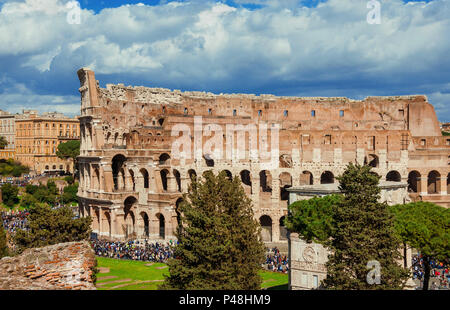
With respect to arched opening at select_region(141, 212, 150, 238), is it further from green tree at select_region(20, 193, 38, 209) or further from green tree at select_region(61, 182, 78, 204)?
green tree at select_region(61, 182, 78, 204)

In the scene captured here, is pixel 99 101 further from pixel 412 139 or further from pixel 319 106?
pixel 412 139

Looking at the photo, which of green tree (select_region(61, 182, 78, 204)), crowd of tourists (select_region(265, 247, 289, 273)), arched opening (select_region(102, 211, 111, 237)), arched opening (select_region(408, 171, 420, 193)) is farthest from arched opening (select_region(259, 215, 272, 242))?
green tree (select_region(61, 182, 78, 204))

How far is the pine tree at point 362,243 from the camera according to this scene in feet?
67.6

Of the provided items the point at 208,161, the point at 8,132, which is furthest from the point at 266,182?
the point at 8,132

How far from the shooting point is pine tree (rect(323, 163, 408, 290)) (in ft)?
67.6

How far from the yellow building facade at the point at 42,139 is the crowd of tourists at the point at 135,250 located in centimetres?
5551

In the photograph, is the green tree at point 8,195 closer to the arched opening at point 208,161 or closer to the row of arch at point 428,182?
the arched opening at point 208,161

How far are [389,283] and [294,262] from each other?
26.1 feet

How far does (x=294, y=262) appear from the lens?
91.7 ft

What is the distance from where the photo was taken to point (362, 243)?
2102 cm

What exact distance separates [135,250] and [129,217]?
10.4 meters

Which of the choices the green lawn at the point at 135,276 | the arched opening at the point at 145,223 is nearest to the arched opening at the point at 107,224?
the arched opening at the point at 145,223

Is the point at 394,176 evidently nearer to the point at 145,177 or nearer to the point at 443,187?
the point at 443,187
